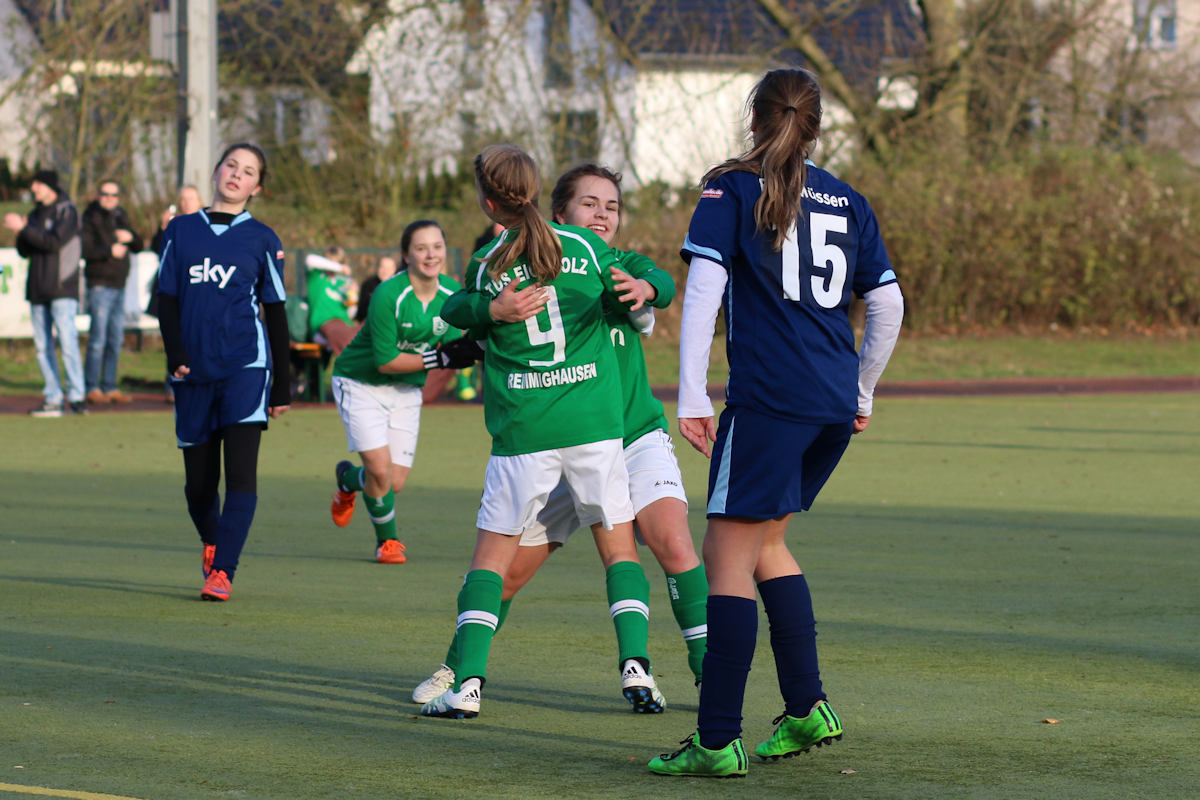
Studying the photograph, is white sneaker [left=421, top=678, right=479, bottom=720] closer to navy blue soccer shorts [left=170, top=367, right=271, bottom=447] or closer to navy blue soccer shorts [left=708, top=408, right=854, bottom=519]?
navy blue soccer shorts [left=708, top=408, right=854, bottom=519]

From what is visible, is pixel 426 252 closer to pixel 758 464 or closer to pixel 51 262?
pixel 758 464

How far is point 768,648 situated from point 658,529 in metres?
1.25

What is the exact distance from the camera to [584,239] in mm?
5223

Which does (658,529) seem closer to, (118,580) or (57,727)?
(57,727)

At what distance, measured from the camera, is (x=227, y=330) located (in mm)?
7453

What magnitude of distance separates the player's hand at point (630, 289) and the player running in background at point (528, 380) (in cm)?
3

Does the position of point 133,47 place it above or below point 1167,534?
above

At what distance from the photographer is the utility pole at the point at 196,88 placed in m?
20.2

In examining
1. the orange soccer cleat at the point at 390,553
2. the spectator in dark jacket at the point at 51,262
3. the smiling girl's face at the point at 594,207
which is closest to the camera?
the smiling girl's face at the point at 594,207

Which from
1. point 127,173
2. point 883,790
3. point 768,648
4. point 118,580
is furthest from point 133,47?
point 883,790

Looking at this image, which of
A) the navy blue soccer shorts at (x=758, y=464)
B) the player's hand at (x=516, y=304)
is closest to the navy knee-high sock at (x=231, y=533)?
the player's hand at (x=516, y=304)

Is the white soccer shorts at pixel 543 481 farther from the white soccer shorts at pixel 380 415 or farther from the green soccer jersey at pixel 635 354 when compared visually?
the white soccer shorts at pixel 380 415

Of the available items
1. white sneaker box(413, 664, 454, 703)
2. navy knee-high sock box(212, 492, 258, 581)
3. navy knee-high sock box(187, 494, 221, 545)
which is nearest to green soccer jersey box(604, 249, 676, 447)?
white sneaker box(413, 664, 454, 703)

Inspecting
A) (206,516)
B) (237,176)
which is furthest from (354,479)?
(237,176)
